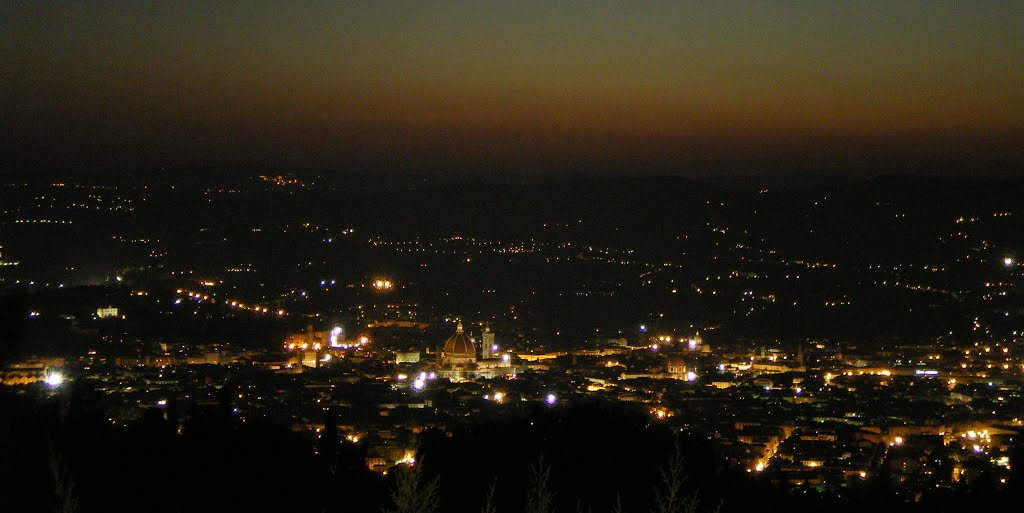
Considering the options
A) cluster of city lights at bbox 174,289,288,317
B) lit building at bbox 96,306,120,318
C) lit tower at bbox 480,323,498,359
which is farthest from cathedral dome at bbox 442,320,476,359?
lit building at bbox 96,306,120,318

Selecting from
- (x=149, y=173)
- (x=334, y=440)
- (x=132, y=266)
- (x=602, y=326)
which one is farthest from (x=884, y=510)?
(x=149, y=173)

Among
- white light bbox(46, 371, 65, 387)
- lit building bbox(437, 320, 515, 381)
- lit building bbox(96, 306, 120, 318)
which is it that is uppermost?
lit building bbox(96, 306, 120, 318)

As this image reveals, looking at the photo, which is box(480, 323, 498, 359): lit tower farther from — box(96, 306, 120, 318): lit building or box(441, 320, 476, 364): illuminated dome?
box(96, 306, 120, 318): lit building

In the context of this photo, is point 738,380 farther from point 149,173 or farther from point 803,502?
point 149,173

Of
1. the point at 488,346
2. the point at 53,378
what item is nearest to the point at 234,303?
the point at 488,346

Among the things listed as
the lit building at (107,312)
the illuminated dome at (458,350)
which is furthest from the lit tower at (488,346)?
the lit building at (107,312)

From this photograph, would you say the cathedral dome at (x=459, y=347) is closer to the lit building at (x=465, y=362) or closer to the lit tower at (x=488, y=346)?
the lit building at (x=465, y=362)

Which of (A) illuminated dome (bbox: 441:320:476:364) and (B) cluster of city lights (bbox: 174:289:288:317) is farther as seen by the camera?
(B) cluster of city lights (bbox: 174:289:288:317)
